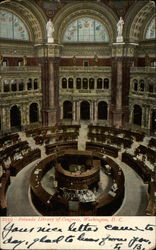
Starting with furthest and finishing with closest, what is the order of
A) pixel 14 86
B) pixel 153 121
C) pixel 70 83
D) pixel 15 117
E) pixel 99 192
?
pixel 70 83
pixel 15 117
pixel 14 86
pixel 153 121
pixel 99 192

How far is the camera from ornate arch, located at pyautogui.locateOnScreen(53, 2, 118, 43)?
2758cm

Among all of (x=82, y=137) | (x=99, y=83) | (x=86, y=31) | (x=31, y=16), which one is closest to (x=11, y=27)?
(x=31, y=16)

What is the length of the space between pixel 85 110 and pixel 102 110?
7.97ft

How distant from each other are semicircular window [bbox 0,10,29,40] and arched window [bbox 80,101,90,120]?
457 inches

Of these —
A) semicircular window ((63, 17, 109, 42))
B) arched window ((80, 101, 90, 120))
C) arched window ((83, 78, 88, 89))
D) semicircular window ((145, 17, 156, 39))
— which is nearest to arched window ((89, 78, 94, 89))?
arched window ((83, 78, 88, 89))

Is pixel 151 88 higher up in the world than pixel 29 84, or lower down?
lower down

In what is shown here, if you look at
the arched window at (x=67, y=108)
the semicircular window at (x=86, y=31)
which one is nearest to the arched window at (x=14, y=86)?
the arched window at (x=67, y=108)

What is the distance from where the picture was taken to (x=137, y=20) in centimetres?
2705

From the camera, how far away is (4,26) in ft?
89.7

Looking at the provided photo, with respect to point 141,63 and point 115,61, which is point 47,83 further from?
point 141,63

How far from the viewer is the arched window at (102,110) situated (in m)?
31.8

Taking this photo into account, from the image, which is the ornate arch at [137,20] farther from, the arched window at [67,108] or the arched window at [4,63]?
the arched window at [4,63]

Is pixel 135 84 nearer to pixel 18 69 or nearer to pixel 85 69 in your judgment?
pixel 85 69

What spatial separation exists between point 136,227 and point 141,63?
26.4m
